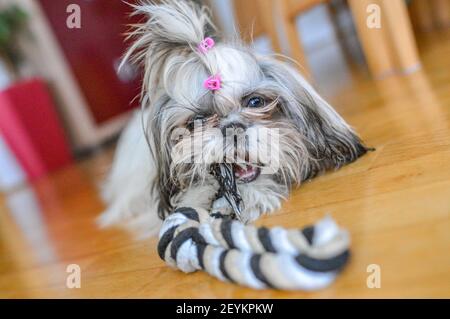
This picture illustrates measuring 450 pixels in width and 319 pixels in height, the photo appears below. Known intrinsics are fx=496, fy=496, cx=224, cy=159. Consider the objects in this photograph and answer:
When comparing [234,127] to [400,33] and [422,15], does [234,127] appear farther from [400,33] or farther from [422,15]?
[422,15]

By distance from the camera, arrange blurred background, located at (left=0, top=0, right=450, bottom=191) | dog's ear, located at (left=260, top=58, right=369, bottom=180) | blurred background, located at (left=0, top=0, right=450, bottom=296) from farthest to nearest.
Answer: blurred background, located at (left=0, top=0, right=450, bottom=191)
blurred background, located at (left=0, top=0, right=450, bottom=296)
dog's ear, located at (left=260, top=58, right=369, bottom=180)

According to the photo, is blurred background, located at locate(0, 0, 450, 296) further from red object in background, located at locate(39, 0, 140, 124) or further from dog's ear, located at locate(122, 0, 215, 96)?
dog's ear, located at locate(122, 0, 215, 96)

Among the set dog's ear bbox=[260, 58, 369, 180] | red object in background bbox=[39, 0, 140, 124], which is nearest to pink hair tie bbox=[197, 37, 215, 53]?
dog's ear bbox=[260, 58, 369, 180]

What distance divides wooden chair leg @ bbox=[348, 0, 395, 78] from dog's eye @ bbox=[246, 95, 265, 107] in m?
1.36

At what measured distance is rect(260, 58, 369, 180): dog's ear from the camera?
3.97ft

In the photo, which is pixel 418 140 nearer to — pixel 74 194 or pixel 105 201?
pixel 105 201

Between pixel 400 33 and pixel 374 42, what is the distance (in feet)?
0.46

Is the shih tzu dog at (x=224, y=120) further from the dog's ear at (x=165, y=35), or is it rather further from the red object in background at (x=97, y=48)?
the red object in background at (x=97, y=48)

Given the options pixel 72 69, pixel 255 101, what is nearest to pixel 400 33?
pixel 255 101

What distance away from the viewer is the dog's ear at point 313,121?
121 cm

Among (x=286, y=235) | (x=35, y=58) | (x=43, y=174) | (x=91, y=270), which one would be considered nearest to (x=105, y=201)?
(x=91, y=270)

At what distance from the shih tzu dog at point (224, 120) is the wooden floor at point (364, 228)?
0.07 m

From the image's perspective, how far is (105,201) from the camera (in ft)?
7.34
